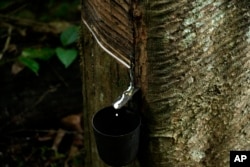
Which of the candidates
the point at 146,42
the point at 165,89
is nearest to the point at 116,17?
the point at 146,42

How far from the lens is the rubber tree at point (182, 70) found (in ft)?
4.50

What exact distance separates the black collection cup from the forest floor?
44.3 inches

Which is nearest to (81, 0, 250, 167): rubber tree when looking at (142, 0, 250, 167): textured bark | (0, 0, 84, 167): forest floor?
(142, 0, 250, 167): textured bark

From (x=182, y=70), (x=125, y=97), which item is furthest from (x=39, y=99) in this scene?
(x=182, y=70)

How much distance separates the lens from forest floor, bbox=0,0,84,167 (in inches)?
107

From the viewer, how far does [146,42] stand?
1400 millimetres

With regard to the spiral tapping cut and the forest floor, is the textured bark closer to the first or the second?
the spiral tapping cut

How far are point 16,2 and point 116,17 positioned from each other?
180cm

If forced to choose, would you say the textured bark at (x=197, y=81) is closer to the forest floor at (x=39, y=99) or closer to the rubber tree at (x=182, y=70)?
the rubber tree at (x=182, y=70)

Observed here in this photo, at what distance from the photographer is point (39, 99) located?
9.19 feet

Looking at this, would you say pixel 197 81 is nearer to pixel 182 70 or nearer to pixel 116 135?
pixel 182 70

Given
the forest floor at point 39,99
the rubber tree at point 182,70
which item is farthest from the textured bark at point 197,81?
the forest floor at point 39,99

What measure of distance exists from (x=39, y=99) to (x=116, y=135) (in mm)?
1430

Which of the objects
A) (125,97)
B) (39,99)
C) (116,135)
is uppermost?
(125,97)
